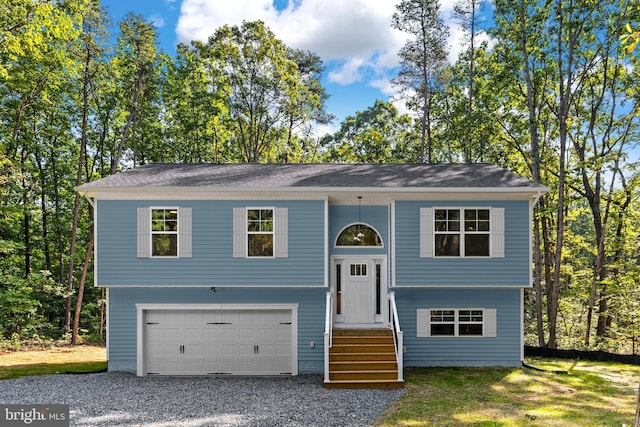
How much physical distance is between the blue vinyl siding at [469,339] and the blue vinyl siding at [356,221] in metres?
2.02

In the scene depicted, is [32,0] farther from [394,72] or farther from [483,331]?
[483,331]

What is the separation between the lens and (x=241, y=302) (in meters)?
11.9

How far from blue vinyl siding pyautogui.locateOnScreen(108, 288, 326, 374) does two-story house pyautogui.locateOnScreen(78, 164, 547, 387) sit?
0.03 meters

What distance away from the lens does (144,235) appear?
1152 centimetres

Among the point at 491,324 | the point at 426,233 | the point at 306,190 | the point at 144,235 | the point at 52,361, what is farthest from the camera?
the point at 52,361

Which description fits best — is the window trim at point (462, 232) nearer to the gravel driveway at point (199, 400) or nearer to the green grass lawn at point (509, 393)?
the green grass lawn at point (509, 393)

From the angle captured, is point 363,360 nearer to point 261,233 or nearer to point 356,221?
point 356,221

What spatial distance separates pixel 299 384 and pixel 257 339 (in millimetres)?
1824

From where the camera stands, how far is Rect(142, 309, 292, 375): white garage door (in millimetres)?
11836

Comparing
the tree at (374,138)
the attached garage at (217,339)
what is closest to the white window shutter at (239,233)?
the attached garage at (217,339)

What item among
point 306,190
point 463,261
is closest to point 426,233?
point 463,261

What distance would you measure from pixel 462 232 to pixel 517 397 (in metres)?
4.21

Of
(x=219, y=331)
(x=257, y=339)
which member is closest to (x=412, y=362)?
(x=257, y=339)

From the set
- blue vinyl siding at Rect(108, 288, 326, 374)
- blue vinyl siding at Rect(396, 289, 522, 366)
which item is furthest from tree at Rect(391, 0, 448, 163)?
blue vinyl siding at Rect(108, 288, 326, 374)
